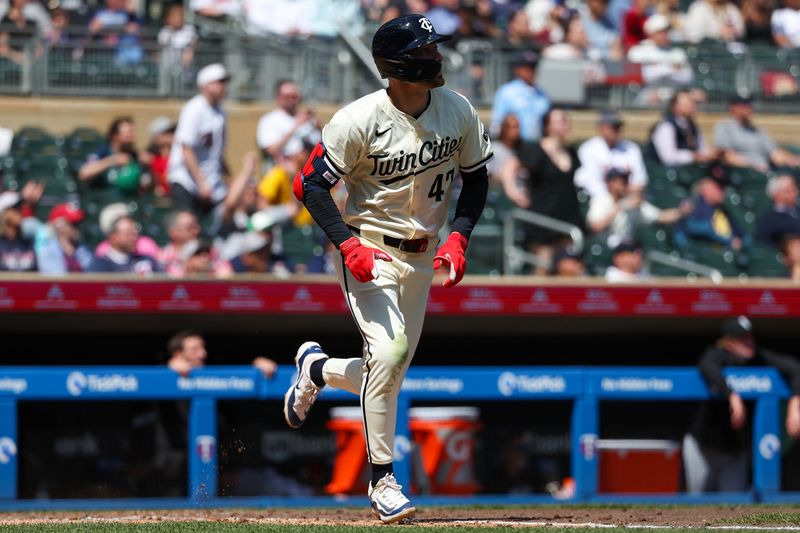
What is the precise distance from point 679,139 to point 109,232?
4428 mm

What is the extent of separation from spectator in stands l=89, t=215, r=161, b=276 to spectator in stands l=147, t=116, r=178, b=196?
2.95 feet

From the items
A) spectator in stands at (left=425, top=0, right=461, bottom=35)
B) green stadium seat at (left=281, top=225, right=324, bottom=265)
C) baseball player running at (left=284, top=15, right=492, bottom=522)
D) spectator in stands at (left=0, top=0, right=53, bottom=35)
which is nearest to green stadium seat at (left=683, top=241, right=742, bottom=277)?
green stadium seat at (left=281, top=225, right=324, bottom=265)

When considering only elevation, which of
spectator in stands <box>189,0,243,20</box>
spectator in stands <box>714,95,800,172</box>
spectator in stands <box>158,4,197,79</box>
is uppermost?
spectator in stands <box>189,0,243,20</box>

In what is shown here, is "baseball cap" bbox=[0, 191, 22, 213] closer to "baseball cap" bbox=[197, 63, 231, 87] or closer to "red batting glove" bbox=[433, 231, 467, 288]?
"baseball cap" bbox=[197, 63, 231, 87]

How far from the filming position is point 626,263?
28.3 ft

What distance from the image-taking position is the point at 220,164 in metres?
9.08

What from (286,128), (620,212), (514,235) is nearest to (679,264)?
(620,212)

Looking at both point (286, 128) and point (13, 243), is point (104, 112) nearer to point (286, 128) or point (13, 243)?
point (286, 128)

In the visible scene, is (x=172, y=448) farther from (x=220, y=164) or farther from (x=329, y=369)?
(x=329, y=369)

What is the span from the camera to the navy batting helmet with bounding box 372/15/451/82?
487cm

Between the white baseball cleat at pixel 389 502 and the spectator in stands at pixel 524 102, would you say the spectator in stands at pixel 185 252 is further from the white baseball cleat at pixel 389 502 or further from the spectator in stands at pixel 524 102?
the white baseball cleat at pixel 389 502

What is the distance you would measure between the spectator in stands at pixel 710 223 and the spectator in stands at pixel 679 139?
1.24 feet

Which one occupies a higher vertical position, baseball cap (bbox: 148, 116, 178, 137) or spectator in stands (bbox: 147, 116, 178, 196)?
baseball cap (bbox: 148, 116, 178, 137)

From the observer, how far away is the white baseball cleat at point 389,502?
488 cm
